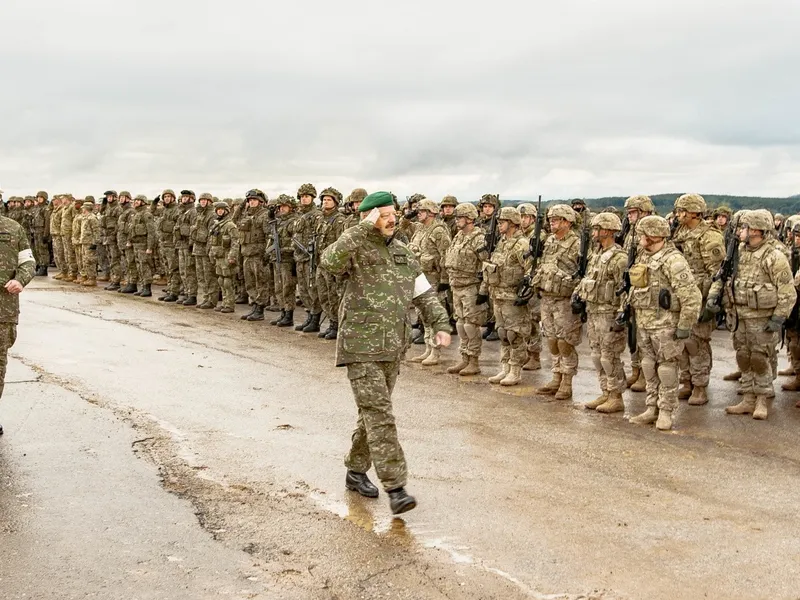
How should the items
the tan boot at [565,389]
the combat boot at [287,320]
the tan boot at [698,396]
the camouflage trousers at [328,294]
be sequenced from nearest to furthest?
the tan boot at [698,396], the tan boot at [565,389], the camouflage trousers at [328,294], the combat boot at [287,320]

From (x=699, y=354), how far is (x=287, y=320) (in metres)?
7.94

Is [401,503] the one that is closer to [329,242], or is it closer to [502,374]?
[502,374]

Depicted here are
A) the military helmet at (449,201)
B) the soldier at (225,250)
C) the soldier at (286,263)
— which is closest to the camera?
the military helmet at (449,201)

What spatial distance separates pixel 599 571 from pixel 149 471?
3711 millimetres

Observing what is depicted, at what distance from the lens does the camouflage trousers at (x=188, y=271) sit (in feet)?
59.6

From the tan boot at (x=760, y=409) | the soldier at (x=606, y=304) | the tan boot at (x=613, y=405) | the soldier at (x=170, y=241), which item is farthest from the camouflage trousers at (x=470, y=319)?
the soldier at (x=170, y=241)

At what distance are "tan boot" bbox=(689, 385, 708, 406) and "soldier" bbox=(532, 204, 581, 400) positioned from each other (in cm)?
134

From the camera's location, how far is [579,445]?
7.85m

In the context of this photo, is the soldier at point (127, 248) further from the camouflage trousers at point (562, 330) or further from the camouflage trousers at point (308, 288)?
the camouflage trousers at point (562, 330)

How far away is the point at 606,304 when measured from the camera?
908 centimetres

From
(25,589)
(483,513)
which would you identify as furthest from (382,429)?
(25,589)

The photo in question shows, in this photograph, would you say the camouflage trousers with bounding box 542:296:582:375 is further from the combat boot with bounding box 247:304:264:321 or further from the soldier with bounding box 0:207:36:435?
the combat boot with bounding box 247:304:264:321

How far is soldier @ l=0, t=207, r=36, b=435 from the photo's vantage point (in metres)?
7.83

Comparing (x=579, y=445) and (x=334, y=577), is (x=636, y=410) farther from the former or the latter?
(x=334, y=577)
